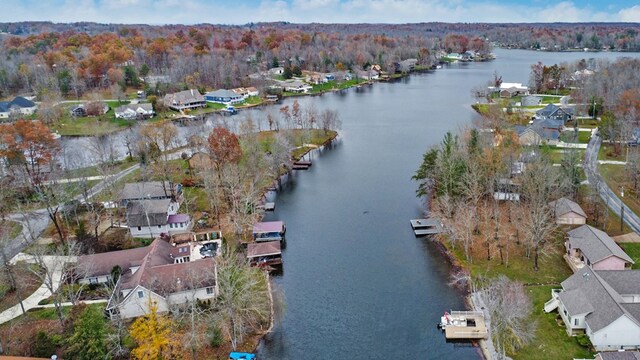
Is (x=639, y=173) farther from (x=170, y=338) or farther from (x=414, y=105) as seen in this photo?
(x=414, y=105)

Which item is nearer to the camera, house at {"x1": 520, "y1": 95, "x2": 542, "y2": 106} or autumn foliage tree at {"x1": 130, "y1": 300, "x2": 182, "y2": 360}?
autumn foliage tree at {"x1": 130, "y1": 300, "x2": 182, "y2": 360}

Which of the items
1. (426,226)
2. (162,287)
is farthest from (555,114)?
(162,287)

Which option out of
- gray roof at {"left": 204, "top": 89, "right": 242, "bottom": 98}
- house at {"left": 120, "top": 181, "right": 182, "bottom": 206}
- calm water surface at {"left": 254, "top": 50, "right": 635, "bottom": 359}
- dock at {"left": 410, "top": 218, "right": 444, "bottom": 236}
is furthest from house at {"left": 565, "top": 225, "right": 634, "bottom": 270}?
gray roof at {"left": 204, "top": 89, "right": 242, "bottom": 98}

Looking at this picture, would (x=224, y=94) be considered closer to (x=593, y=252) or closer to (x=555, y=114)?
(x=555, y=114)

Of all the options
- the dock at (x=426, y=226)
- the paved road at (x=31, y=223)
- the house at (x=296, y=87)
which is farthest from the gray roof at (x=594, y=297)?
the house at (x=296, y=87)

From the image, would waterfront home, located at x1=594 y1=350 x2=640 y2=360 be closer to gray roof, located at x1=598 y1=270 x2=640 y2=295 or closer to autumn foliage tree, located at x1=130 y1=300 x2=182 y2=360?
gray roof, located at x1=598 y1=270 x2=640 y2=295

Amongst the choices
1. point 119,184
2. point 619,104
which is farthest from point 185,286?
point 619,104
